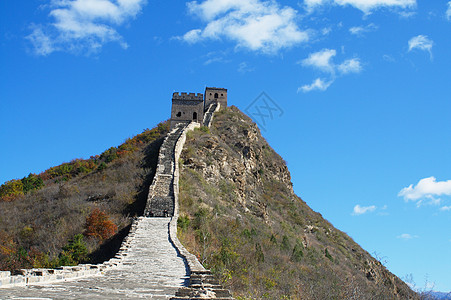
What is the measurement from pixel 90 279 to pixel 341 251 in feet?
107

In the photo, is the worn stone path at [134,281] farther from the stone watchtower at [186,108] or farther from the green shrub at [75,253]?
the stone watchtower at [186,108]

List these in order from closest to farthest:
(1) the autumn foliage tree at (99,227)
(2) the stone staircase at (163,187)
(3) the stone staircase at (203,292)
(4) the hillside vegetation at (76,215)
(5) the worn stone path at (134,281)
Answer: (3) the stone staircase at (203,292), (5) the worn stone path at (134,281), (4) the hillside vegetation at (76,215), (1) the autumn foliage tree at (99,227), (2) the stone staircase at (163,187)

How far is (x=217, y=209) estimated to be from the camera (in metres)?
21.0

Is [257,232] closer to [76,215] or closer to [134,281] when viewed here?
[76,215]

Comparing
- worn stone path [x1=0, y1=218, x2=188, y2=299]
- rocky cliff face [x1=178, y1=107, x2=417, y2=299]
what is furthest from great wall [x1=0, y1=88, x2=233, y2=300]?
rocky cliff face [x1=178, y1=107, x2=417, y2=299]

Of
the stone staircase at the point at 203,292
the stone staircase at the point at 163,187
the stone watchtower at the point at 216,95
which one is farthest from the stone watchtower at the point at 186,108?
the stone staircase at the point at 203,292

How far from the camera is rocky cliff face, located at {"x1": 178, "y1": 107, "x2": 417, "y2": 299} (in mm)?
13188

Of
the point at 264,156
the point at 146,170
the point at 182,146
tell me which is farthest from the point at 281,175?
the point at 146,170

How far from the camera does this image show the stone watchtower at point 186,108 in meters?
36.3

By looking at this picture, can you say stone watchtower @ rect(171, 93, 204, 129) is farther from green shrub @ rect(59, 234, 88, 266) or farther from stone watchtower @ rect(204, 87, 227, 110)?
green shrub @ rect(59, 234, 88, 266)

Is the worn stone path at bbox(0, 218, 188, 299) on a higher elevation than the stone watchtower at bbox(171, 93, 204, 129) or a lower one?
lower

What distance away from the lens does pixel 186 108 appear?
119 feet

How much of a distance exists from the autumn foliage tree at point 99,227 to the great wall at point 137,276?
990 millimetres

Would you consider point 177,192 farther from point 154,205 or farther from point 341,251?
point 341,251
